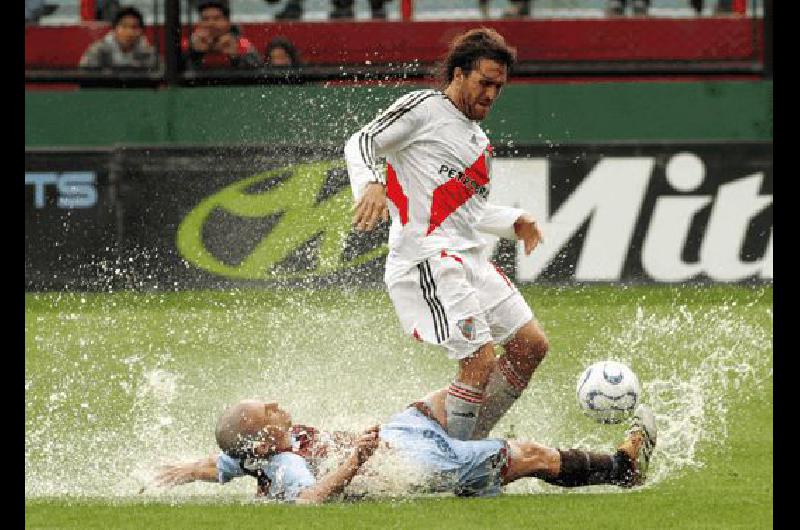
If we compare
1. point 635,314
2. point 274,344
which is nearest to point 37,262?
point 274,344

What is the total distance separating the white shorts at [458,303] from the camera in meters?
7.79

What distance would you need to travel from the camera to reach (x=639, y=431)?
788 centimetres

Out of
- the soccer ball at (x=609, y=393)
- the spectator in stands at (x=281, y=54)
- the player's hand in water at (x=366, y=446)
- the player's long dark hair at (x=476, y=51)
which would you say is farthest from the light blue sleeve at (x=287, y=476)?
the spectator in stands at (x=281, y=54)

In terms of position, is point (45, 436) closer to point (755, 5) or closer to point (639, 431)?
point (639, 431)

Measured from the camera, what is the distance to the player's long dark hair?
7992 mm

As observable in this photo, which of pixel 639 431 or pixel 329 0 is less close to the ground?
pixel 329 0

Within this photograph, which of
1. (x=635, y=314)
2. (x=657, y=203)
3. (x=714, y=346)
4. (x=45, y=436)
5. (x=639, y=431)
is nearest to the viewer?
(x=639, y=431)

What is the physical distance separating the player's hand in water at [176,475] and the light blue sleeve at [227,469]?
0.15 m

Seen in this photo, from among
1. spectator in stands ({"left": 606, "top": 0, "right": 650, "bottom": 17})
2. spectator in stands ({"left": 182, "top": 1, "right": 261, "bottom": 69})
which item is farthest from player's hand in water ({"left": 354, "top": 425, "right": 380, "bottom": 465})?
spectator in stands ({"left": 606, "top": 0, "right": 650, "bottom": 17})

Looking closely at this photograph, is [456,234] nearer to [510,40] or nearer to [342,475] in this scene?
[342,475]

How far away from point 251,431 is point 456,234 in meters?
1.37

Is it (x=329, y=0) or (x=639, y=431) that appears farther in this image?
(x=329, y=0)

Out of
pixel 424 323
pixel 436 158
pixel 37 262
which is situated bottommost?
pixel 37 262

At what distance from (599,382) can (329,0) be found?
30.3 feet
